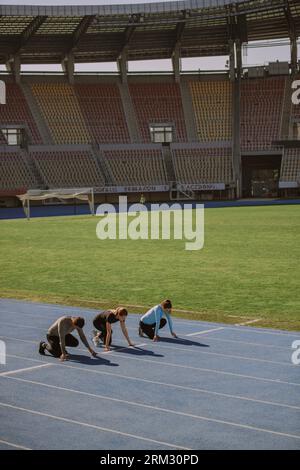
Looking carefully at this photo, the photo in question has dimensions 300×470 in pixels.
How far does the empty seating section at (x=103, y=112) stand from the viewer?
74.7 metres

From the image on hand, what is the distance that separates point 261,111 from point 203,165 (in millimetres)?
9278

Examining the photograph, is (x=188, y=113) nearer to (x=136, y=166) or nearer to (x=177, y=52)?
(x=177, y=52)

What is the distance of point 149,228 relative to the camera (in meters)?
40.2

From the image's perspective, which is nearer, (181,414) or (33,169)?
(181,414)

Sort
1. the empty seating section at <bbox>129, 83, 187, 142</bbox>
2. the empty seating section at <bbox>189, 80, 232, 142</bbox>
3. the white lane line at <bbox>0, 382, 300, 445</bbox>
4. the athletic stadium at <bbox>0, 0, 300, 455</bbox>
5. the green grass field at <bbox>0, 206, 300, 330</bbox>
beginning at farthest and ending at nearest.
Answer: the empty seating section at <bbox>129, 83, 187, 142</bbox>
the empty seating section at <bbox>189, 80, 232, 142</bbox>
the green grass field at <bbox>0, 206, 300, 330</bbox>
the athletic stadium at <bbox>0, 0, 300, 455</bbox>
the white lane line at <bbox>0, 382, 300, 445</bbox>

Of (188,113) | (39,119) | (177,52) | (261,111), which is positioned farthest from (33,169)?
(261,111)

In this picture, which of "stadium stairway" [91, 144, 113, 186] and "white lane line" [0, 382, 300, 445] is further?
"stadium stairway" [91, 144, 113, 186]

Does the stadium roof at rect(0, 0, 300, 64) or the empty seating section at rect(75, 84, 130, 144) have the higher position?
the stadium roof at rect(0, 0, 300, 64)

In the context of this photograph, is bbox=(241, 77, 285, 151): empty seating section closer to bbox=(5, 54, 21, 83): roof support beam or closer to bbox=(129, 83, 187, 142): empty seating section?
bbox=(129, 83, 187, 142): empty seating section

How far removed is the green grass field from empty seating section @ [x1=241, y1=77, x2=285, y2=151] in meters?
37.9

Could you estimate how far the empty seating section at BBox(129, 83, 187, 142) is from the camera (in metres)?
75.6

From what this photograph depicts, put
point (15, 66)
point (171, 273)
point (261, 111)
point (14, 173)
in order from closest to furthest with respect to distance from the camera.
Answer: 1. point (171, 273)
2. point (14, 173)
3. point (15, 66)
4. point (261, 111)

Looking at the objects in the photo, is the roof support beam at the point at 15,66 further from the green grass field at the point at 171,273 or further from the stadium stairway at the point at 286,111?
the green grass field at the point at 171,273

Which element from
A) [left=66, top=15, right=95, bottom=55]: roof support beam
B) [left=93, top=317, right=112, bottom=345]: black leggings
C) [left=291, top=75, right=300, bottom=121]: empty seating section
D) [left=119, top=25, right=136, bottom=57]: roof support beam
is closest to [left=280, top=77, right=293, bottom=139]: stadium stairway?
[left=291, top=75, right=300, bottom=121]: empty seating section
